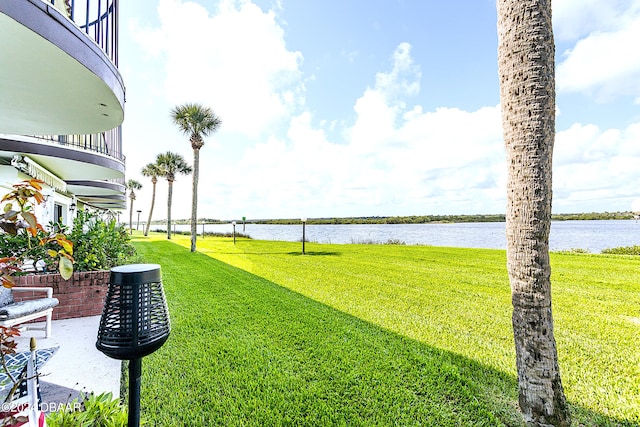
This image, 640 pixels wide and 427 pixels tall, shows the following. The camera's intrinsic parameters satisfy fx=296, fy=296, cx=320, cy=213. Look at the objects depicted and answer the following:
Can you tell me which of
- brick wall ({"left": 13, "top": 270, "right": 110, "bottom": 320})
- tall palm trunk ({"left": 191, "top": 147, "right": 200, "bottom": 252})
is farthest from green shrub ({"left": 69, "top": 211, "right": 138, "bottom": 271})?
tall palm trunk ({"left": 191, "top": 147, "right": 200, "bottom": 252})

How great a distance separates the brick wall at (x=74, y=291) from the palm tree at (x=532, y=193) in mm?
5050

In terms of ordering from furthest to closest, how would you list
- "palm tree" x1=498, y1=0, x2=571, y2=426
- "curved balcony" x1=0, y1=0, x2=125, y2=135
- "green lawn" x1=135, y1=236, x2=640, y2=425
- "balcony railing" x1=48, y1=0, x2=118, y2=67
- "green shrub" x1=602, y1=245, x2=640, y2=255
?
"green shrub" x1=602, y1=245, x2=640, y2=255 < "balcony railing" x1=48, y1=0, x2=118, y2=67 < "green lawn" x1=135, y1=236, x2=640, y2=425 < "curved balcony" x1=0, y1=0, x2=125, y2=135 < "palm tree" x1=498, y1=0, x2=571, y2=426

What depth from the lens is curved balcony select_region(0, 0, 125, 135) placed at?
84.6 inches

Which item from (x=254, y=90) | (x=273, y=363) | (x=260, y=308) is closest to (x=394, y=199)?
(x=254, y=90)

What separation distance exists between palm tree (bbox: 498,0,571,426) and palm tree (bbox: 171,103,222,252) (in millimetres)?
15423

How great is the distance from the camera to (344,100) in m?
14.3

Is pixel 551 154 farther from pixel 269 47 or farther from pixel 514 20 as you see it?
pixel 269 47

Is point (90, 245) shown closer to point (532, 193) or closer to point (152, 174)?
point (532, 193)

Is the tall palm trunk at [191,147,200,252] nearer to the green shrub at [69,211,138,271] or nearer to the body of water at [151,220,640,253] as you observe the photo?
the body of water at [151,220,640,253]

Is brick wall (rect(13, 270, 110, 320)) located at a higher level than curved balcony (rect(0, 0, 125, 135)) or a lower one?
lower

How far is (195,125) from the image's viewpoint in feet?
51.5

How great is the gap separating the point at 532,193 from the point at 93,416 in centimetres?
311

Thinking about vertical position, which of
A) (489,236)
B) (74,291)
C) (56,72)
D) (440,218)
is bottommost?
(489,236)

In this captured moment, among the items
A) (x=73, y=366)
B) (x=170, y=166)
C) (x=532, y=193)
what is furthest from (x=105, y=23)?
(x=170, y=166)
